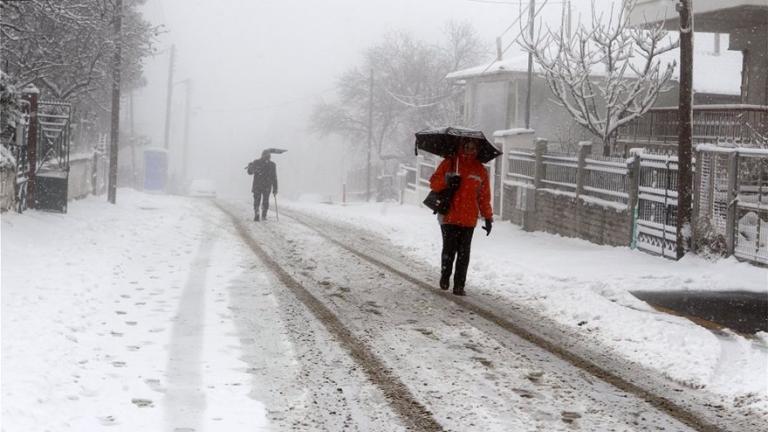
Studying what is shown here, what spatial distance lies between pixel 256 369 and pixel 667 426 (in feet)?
9.54

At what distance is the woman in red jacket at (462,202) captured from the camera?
10.5 metres

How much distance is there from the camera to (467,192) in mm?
10547

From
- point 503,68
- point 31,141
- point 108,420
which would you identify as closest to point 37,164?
point 31,141

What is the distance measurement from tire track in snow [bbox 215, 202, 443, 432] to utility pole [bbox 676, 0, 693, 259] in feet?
20.2

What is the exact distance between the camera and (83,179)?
85.9ft

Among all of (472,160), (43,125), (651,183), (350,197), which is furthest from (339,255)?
(350,197)

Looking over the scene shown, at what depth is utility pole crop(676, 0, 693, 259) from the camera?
1351 cm

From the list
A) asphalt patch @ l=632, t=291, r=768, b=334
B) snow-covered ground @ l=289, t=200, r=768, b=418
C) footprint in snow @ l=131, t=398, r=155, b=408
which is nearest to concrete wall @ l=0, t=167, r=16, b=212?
snow-covered ground @ l=289, t=200, r=768, b=418

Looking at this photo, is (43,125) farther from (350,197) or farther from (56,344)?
(350,197)

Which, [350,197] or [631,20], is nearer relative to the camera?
[631,20]

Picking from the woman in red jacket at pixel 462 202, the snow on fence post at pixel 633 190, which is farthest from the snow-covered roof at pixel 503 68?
the woman in red jacket at pixel 462 202

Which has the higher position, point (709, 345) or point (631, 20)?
point (631, 20)

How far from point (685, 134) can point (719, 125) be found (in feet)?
22.3

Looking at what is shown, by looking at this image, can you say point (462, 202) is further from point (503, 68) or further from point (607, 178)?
point (503, 68)
